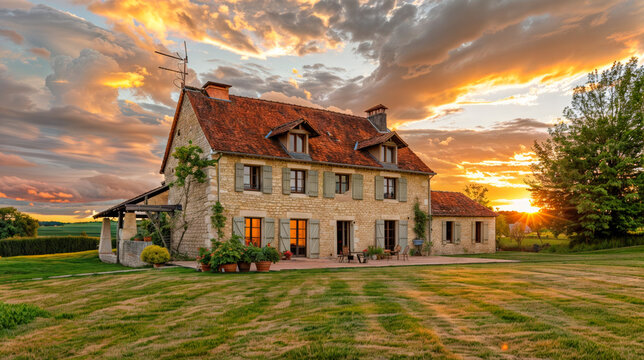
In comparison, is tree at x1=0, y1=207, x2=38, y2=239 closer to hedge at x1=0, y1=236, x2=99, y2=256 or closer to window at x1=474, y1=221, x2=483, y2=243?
hedge at x1=0, y1=236, x2=99, y2=256

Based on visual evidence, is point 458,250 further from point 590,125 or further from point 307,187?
point 590,125

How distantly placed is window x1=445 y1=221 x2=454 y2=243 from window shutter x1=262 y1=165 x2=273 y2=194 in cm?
1122

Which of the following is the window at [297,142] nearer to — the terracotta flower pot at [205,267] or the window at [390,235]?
the window at [390,235]

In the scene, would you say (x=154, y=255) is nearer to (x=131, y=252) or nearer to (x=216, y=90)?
(x=131, y=252)

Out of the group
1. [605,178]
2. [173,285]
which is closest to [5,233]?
[173,285]

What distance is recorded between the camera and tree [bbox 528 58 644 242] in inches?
1023

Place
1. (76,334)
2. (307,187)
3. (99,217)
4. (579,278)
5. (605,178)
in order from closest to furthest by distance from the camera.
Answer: (76,334), (579,278), (307,187), (99,217), (605,178)

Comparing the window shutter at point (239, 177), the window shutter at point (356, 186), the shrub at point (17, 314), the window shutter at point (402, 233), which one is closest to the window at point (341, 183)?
the window shutter at point (356, 186)

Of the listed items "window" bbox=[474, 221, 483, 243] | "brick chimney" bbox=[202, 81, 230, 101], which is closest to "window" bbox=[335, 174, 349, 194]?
"brick chimney" bbox=[202, 81, 230, 101]

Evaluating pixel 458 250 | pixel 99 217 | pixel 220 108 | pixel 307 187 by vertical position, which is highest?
pixel 220 108

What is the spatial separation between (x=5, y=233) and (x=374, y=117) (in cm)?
3134

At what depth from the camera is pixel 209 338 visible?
5.73 meters

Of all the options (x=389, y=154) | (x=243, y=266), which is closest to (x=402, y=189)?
(x=389, y=154)

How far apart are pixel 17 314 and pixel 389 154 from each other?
17.9 m
